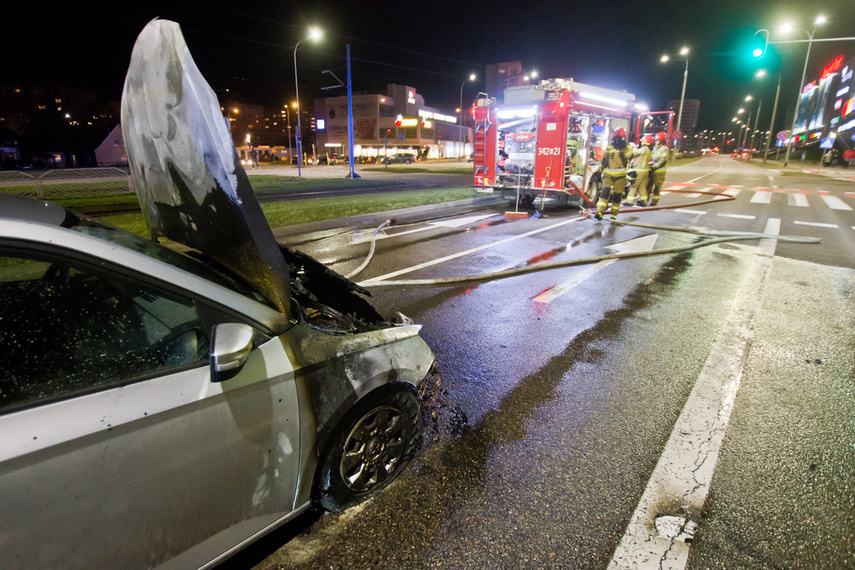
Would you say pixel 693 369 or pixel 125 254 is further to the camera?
pixel 693 369

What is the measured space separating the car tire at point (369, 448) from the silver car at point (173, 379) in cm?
1

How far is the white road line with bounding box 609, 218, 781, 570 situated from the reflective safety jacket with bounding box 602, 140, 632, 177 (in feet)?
21.8

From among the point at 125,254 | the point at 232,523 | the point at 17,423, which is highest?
the point at 125,254

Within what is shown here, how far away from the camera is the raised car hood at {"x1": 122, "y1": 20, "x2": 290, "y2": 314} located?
1844mm

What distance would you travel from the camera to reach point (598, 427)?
291 centimetres

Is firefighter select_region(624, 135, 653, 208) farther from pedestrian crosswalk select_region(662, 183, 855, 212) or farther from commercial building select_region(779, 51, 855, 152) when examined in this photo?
commercial building select_region(779, 51, 855, 152)

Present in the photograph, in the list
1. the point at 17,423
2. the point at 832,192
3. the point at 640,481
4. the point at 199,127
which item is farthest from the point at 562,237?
the point at 832,192

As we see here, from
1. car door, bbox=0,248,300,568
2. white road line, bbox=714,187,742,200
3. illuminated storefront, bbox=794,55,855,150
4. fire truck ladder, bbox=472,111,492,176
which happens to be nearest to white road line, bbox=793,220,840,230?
white road line, bbox=714,187,742,200

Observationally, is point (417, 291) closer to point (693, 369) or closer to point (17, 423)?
point (693, 369)

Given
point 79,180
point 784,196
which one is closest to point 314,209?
point 79,180

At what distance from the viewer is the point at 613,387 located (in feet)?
11.2

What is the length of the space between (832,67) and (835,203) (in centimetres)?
10277

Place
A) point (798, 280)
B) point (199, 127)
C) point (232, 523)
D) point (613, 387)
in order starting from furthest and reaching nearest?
point (798, 280)
point (613, 387)
point (199, 127)
point (232, 523)

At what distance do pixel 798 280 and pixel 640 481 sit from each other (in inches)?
223
